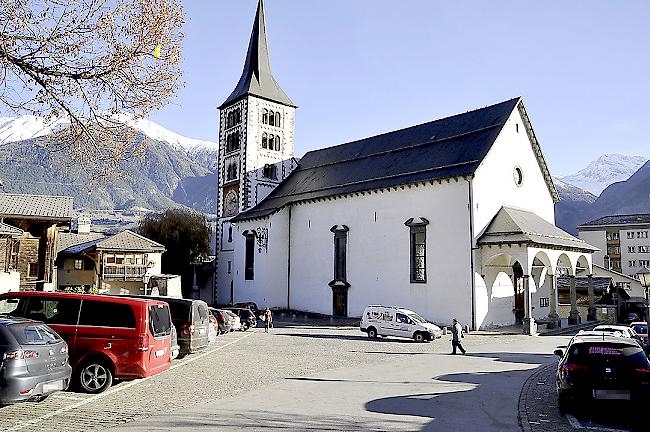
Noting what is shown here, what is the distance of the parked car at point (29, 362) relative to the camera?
9.41 meters

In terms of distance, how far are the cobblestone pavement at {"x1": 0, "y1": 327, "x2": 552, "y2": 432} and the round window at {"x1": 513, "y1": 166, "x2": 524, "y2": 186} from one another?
38.0 ft

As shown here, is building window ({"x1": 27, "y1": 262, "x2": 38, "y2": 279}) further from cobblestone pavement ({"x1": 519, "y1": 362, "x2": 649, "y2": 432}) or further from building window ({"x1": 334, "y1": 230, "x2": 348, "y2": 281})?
cobblestone pavement ({"x1": 519, "y1": 362, "x2": 649, "y2": 432})

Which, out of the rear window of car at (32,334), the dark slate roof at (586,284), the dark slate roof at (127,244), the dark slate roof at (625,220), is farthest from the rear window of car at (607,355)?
the dark slate roof at (625,220)

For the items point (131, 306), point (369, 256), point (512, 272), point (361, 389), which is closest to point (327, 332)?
point (369, 256)

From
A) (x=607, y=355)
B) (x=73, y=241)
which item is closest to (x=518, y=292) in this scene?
(x=607, y=355)

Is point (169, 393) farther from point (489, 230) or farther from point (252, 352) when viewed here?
point (489, 230)

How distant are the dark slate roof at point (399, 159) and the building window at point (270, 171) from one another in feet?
7.32

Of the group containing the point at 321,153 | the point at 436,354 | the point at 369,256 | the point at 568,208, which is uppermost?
the point at 568,208

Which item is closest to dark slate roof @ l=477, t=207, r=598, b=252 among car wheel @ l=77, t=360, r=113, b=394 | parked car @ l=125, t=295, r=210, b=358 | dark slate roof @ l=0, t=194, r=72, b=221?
parked car @ l=125, t=295, r=210, b=358

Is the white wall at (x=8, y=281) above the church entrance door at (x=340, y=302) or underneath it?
above

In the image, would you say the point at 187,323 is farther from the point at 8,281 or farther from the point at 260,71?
the point at 260,71

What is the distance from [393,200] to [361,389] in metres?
25.2

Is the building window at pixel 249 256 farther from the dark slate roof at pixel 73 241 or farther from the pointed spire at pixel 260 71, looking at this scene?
the pointed spire at pixel 260 71

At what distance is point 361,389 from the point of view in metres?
13.8
